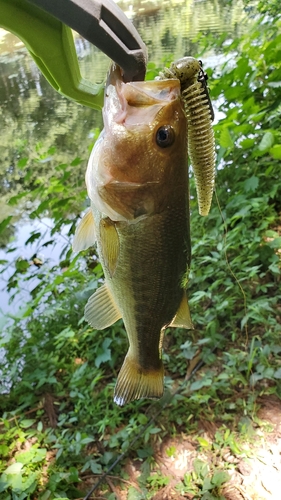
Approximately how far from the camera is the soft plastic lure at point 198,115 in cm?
98

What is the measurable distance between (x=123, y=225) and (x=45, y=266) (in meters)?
3.85

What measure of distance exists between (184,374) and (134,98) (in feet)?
7.68

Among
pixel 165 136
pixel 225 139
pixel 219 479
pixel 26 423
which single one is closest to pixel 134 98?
pixel 165 136

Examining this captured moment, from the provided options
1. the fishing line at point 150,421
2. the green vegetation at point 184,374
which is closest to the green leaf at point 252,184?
the green vegetation at point 184,374

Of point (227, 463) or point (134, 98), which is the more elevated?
point (134, 98)

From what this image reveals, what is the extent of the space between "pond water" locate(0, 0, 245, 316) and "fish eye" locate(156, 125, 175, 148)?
10.4 feet

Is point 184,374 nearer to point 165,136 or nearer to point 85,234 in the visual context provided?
point 85,234

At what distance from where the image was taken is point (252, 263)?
10.6ft

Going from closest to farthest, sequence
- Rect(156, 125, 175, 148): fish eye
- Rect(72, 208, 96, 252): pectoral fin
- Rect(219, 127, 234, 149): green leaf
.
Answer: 1. Rect(156, 125, 175, 148): fish eye
2. Rect(72, 208, 96, 252): pectoral fin
3. Rect(219, 127, 234, 149): green leaf

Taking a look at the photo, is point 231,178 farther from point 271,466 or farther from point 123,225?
point 123,225

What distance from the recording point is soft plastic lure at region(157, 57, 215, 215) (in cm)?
98

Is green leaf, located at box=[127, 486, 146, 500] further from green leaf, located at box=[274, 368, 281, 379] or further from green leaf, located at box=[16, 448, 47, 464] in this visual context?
green leaf, located at box=[274, 368, 281, 379]

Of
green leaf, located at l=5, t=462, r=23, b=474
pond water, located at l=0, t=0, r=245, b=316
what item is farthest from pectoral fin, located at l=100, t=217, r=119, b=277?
pond water, located at l=0, t=0, r=245, b=316

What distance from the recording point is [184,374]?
9.67 feet
